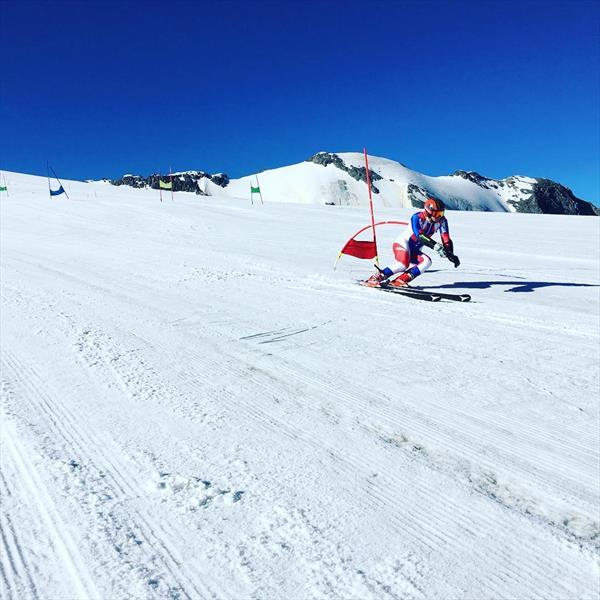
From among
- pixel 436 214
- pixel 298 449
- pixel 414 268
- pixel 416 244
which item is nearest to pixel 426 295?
pixel 414 268

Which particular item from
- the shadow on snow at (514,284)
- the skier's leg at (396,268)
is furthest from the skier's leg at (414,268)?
the shadow on snow at (514,284)

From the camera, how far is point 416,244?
28.8ft

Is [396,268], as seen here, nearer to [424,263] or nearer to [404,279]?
[404,279]

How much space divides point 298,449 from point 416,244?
21.5 feet

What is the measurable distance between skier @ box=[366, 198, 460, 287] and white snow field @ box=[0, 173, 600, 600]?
143cm

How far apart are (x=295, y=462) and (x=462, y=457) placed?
965mm

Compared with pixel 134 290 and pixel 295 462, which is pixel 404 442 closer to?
pixel 295 462

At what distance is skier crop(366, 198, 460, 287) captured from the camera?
27.7 feet

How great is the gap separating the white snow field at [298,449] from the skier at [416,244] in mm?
1426

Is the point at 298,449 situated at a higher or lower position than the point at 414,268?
lower

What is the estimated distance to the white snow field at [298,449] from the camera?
75.0 inches

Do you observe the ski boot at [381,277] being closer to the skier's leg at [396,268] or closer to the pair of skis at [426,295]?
the skier's leg at [396,268]

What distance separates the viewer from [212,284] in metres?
8.66

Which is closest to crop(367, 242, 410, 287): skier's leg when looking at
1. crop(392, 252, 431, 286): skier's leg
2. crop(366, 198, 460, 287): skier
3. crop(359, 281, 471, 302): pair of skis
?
crop(366, 198, 460, 287): skier
